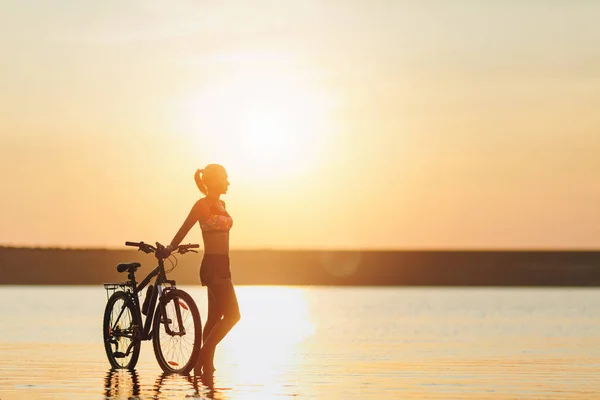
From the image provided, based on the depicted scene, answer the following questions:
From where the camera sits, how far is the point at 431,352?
19484 mm

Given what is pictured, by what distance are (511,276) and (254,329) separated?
298 feet

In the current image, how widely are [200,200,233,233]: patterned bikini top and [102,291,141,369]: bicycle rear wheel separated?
170 cm

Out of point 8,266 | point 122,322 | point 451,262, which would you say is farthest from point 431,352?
point 451,262

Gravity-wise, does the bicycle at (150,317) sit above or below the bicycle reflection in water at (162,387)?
above

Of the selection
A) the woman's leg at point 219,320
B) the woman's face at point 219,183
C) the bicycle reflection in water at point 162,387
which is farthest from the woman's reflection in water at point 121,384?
the woman's face at point 219,183

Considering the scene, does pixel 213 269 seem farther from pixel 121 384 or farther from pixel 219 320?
pixel 121 384

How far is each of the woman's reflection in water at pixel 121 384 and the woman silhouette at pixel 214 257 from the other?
2.94 feet

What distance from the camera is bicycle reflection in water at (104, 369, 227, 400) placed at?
1241 centimetres

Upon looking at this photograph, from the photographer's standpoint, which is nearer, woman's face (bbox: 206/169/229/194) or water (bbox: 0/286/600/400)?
water (bbox: 0/286/600/400)

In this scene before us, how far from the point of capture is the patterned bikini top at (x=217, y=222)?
48.2 ft

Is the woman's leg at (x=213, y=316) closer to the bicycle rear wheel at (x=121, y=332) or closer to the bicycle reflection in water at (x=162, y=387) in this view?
the bicycle reflection in water at (x=162, y=387)

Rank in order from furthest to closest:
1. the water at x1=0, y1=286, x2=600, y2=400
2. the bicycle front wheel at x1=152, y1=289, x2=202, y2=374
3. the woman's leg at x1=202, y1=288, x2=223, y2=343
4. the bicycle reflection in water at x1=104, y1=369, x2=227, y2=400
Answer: the woman's leg at x1=202, y1=288, x2=223, y2=343 < the bicycle front wheel at x1=152, y1=289, x2=202, y2=374 < the water at x1=0, y1=286, x2=600, y2=400 < the bicycle reflection in water at x1=104, y1=369, x2=227, y2=400

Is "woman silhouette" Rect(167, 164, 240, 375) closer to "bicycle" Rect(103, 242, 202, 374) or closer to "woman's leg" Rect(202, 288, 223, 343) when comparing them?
"woman's leg" Rect(202, 288, 223, 343)

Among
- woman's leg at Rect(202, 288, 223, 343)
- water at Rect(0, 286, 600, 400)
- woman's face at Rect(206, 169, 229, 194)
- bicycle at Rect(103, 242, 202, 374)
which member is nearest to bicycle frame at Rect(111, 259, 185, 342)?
bicycle at Rect(103, 242, 202, 374)
